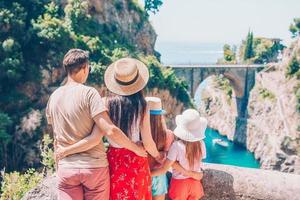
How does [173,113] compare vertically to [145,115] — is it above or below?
below

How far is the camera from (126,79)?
13.9ft

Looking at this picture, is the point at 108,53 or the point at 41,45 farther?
the point at 108,53

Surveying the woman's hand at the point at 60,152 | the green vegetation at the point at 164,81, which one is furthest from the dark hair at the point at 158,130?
the green vegetation at the point at 164,81

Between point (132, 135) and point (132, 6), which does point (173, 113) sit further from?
point (132, 135)

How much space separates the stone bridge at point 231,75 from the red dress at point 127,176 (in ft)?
159

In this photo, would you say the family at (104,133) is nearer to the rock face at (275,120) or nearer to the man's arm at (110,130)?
the man's arm at (110,130)

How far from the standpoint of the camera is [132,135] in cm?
431

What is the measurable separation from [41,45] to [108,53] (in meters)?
6.49

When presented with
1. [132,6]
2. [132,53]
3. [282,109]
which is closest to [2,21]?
[132,53]

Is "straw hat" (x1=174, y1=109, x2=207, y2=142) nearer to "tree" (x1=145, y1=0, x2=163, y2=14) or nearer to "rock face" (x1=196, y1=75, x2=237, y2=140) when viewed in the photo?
"tree" (x1=145, y1=0, x2=163, y2=14)

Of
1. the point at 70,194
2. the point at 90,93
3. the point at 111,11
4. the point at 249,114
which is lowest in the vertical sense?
the point at 249,114

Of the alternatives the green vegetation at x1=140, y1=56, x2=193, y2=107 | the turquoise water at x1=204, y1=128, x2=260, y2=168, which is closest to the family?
the green vegetation at x1=140, y1=56, x2=193, y2=107

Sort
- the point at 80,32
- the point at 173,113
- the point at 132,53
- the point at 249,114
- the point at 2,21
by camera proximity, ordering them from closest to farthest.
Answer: the point at 2,21
the point at 80,32
the point at 132,53
the point at 173,113
the point at 249,114

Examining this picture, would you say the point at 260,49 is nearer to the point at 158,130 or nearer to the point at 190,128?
the point at 190,128
